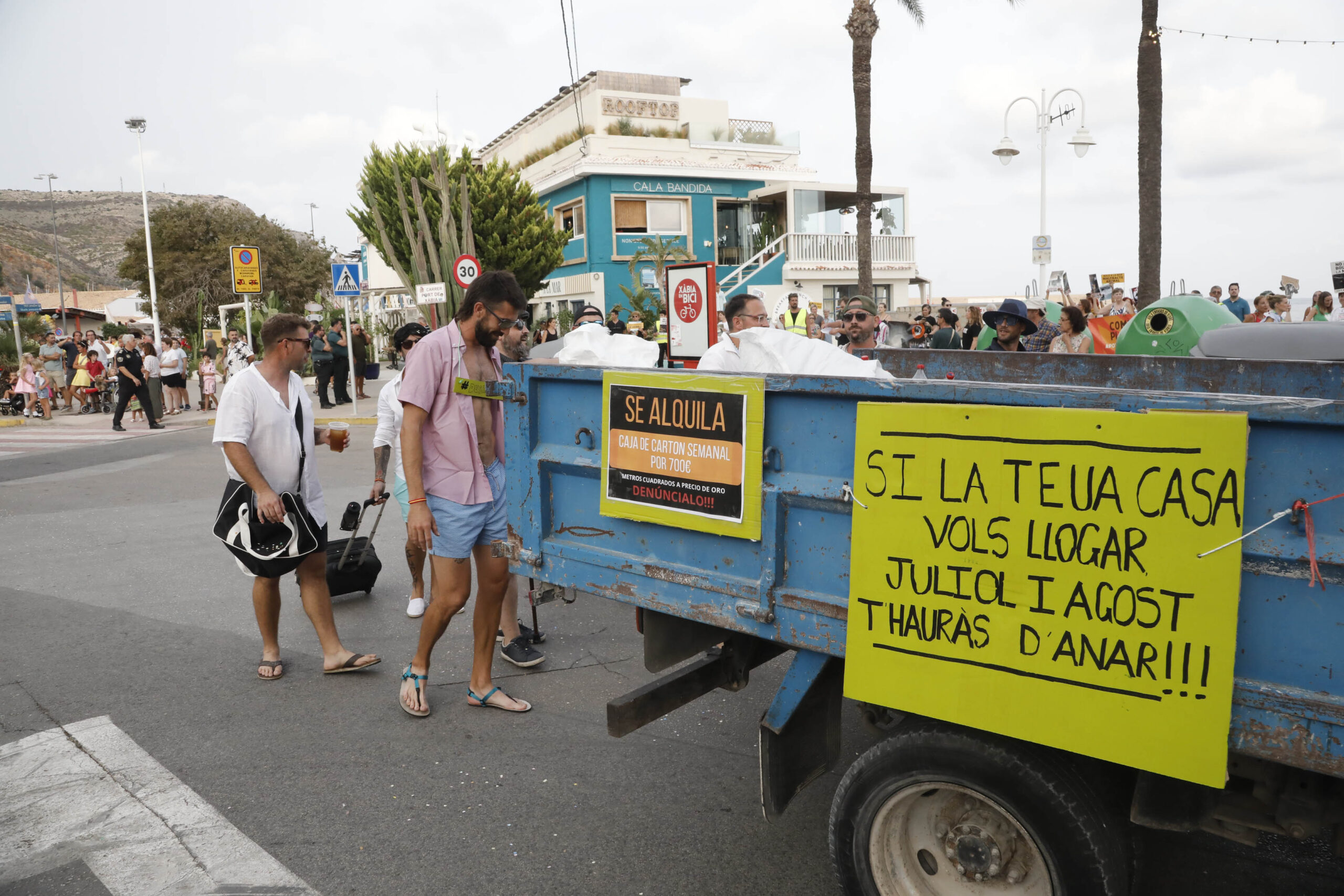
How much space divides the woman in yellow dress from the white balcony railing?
831 inches

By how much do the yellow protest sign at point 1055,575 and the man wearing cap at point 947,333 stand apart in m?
9.28

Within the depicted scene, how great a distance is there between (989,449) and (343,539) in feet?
16.7

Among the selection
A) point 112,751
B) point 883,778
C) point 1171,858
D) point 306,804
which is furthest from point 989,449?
point 112,751

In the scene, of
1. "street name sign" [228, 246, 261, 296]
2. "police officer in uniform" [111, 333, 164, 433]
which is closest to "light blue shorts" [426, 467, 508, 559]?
"police officer in uniform" [111, 333, 164, 433]

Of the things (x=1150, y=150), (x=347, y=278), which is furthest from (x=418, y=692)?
(x=347, y=278)

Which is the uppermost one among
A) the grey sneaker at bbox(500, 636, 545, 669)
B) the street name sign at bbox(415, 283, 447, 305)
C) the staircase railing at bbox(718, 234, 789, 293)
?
the staircase railing at bbox(718, 234, 789, 293)

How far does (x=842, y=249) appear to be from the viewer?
34188 millimetres

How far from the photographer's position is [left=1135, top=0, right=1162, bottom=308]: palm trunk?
12.0 meters

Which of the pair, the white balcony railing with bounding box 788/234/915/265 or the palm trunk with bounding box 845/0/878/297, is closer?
the palm trunk with bounding box 845/0/878/297

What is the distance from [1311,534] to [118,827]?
3.77 m

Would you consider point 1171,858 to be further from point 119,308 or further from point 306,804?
point 119,308

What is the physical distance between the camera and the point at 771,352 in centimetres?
349

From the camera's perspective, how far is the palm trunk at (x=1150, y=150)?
11992mm

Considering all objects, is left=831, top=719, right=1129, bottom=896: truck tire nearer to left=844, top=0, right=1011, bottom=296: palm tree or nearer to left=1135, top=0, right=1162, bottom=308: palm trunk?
left=1135, top=0, right=1162, bottom=308: palm trunk
